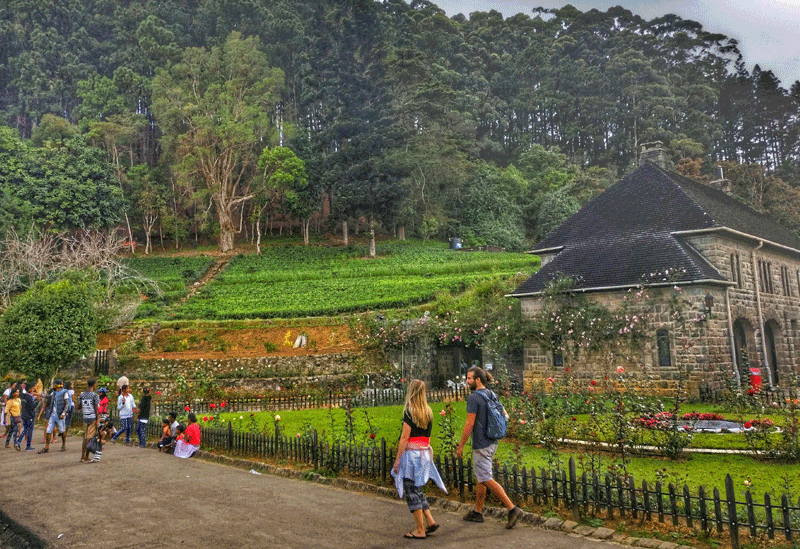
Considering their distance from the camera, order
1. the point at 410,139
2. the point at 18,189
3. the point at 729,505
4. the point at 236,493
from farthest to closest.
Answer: the point at 410,139 < the point at 18,189 < the point at 236,493 < the point at 729,505

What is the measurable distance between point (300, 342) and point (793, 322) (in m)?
23.5

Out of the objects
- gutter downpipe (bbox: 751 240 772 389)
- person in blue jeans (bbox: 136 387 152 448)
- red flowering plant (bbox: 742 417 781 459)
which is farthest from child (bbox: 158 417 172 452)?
gutter downpipe (bbox: 751 240 772 389)

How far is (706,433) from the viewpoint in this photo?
12453mm

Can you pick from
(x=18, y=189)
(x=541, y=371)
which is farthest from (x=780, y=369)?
(x=18, y=189)

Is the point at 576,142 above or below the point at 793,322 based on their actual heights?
above

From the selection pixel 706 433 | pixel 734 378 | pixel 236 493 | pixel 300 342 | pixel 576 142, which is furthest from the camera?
pixel 576 142

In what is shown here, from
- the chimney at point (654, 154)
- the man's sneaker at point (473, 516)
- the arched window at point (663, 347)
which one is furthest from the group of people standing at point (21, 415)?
the chimney at point (654, 154)

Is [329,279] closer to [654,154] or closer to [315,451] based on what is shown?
[654,154]

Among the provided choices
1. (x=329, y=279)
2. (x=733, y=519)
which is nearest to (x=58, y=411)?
(x=733, y=519)

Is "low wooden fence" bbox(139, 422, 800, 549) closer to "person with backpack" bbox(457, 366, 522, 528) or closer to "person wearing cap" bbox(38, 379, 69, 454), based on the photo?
"person with backpack" bbox(457, 366, 522, 528)

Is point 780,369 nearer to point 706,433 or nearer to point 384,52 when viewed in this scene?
point 706,433

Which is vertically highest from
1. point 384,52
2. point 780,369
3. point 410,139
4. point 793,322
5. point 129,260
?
point 384,52

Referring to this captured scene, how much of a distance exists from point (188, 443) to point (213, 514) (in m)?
5.86

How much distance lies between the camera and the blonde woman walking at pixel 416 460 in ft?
21.7
